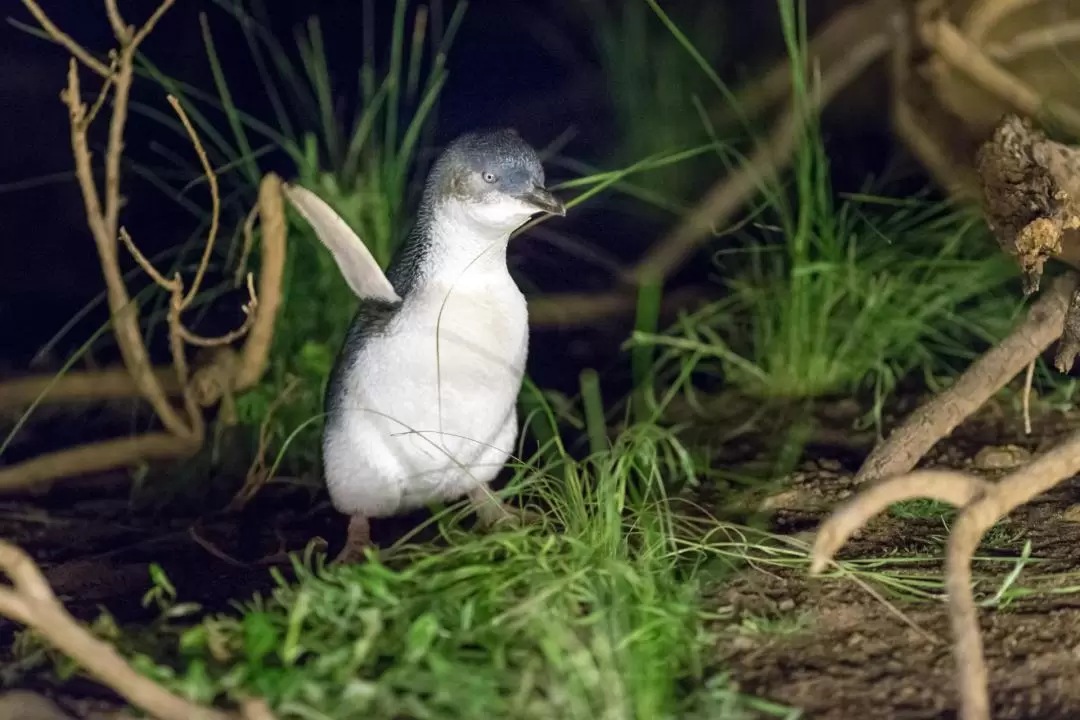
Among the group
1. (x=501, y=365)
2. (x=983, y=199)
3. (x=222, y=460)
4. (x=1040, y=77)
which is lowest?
(x=222, y=460)

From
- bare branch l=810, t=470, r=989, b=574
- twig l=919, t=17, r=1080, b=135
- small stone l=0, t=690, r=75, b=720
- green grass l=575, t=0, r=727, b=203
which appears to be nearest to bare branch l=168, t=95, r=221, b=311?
small stone l=0, t=690, r=75, b=720

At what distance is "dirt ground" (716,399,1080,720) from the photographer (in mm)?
1614

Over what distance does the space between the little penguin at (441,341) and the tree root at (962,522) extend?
739 millimetres

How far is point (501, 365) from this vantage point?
2.07m

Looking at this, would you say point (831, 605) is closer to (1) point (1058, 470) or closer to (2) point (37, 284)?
(1) point (1058, 470)

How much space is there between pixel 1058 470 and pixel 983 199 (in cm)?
70

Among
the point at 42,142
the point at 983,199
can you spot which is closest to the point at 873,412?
the point at 983,199

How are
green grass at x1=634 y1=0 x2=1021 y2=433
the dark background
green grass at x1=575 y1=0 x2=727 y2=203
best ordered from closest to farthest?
green grass at x1=634 y1=0 x2=1021 y2=433 < the dark background < green grass at x1=575 y1=0 x2=727 y2=203

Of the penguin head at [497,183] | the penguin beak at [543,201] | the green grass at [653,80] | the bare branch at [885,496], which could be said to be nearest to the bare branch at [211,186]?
the penguin head at [497,183]

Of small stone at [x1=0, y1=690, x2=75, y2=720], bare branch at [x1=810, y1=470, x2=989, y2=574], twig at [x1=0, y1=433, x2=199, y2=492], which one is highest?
bare branch at [x1=810, y1=470, x2=989, y2=574]

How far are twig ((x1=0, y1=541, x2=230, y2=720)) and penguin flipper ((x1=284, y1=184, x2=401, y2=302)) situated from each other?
846mm

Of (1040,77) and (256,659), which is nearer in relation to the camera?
(256,659)

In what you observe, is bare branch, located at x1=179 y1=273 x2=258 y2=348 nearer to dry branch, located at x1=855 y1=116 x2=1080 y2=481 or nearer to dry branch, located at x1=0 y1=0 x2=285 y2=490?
dry branch, located at x1=0 y1=0 x2=285 y2=490

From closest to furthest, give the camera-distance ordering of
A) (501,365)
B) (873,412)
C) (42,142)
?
1. (501,365)
2. (873,412)
3. (42,142)
